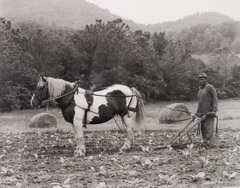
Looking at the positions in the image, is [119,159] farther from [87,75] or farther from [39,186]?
[87,75]

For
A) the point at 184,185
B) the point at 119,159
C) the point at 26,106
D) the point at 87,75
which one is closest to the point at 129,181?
the point at 184,185

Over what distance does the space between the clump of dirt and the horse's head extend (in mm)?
1360

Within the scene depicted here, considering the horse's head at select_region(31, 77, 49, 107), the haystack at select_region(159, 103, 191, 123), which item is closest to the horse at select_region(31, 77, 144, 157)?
the horse's head at select_region(31, 77, 49, 107)

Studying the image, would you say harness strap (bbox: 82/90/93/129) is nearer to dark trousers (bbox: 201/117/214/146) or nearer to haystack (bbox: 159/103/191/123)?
dark trousers (bbox: 201/117/214/146)

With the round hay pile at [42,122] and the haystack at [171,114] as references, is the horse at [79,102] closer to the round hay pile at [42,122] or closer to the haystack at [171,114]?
the round hay pile at [42,122]

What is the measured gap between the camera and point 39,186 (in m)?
5.01

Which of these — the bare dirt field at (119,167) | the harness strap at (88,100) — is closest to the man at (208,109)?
the bare dirt field at (119,167)

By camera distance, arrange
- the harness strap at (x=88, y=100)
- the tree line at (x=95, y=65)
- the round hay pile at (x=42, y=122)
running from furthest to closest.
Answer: the tree line at (x=95, y=65), the round hay pile at (x=42, y=122), the harness strap at (x=88, y=100)

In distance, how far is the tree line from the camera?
2520cm

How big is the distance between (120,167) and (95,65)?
22.8 metres

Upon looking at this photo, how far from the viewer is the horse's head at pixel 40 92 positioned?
804cm

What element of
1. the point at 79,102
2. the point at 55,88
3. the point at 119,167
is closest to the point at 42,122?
the point at 55,88

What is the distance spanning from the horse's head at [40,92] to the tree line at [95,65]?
1437 cm

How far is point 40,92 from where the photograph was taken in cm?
809
